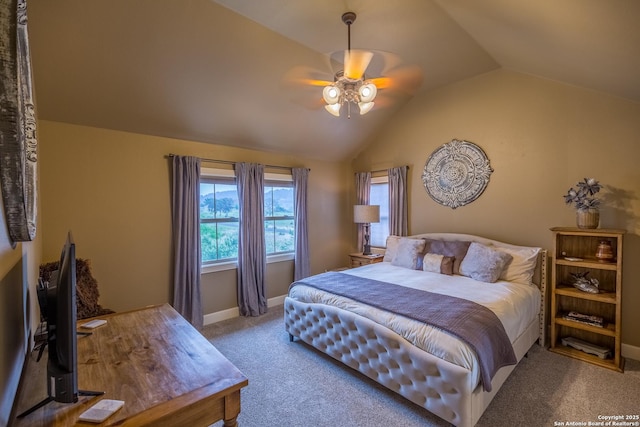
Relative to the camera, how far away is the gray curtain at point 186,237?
3.37 metres

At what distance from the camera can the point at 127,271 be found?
10.3 ft

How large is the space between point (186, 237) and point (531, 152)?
416 cm

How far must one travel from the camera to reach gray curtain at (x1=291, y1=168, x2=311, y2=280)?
14.8 ft

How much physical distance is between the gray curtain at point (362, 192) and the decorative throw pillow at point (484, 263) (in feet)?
6.60

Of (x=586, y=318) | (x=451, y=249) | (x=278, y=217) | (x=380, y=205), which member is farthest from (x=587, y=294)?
(x=278, y=217)

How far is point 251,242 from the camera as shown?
3967 mm

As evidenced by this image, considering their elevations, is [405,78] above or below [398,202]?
above

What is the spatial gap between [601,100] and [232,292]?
471 cm

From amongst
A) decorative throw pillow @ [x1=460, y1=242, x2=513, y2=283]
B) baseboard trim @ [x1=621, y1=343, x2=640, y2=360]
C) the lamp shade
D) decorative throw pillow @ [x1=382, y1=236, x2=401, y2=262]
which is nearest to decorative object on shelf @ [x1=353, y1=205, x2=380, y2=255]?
the lamp shade

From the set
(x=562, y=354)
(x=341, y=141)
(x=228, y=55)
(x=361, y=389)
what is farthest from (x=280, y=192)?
(x=562, y=354)

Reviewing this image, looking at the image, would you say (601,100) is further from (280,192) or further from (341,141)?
(280,192)

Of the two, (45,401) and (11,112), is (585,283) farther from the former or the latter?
(11,112)

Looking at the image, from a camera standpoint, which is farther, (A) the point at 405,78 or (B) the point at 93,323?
(A) the point at 405,78

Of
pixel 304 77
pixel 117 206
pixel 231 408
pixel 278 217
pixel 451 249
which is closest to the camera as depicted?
pixel 231 408
